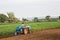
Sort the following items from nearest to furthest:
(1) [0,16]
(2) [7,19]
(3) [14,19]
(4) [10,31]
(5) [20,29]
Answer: (5) [20,29] < (4) [10,31] < (3) [14,19] < (2) [7,19] < (1) [0,16]

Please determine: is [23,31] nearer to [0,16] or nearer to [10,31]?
[10,31]

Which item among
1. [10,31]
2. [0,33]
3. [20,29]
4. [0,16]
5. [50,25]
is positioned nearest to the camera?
[20,29]

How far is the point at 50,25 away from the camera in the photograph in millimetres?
30844

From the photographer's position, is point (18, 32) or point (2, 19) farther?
point (2, 19)

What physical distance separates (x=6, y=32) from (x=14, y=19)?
16.0 m

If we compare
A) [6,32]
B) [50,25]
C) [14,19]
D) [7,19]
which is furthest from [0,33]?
[7,19]

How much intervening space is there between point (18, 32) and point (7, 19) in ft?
72.4

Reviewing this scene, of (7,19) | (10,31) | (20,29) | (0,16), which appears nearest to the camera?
(20,29)

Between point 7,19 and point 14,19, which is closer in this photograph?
point 14,19

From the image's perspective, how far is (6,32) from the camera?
21406mm

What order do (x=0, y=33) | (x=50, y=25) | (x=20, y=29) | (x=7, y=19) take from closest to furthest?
(x=20, y=29) < (x=0, y=33) < (x=50, y=25) < (x=7, y=19)

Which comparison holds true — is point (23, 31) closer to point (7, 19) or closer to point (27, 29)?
point (27, 29)

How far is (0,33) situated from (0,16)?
23.4 m

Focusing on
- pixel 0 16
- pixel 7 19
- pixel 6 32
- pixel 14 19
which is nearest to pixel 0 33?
pixel 6 32
